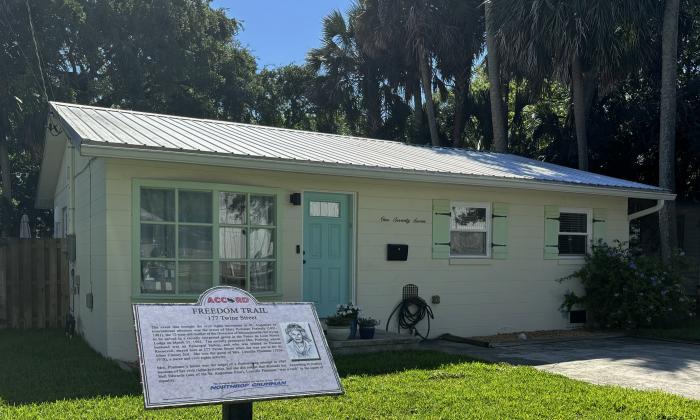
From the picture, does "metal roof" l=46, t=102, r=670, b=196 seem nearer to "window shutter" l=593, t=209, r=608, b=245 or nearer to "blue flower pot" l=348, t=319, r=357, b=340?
"window shutter" l=593, t=209, r=608, b=245

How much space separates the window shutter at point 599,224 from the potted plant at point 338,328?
19.7ft

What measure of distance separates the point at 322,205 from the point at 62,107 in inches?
175

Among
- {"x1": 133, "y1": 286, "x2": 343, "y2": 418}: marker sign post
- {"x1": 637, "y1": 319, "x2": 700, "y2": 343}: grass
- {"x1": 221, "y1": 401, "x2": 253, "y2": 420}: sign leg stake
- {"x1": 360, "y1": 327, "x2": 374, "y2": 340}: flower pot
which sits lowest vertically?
{"x1": 637, "y1": 319, "x2": 700, "y2": 343}: grass

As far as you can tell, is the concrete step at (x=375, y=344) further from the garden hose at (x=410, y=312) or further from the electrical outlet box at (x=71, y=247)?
the electrical outlet box at (x=71, y=247)

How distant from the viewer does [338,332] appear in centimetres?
898

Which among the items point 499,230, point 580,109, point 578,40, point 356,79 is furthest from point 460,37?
point 499,230

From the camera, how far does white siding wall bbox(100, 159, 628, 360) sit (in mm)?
8430

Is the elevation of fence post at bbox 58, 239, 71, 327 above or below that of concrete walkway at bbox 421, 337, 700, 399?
above

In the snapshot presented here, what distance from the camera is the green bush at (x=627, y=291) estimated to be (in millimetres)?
11859

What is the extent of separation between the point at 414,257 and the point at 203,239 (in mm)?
3601

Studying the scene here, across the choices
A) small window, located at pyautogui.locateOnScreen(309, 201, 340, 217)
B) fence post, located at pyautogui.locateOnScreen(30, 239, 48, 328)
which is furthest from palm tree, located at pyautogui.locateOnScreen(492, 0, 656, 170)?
fence post, located at pyautogui.locateOnScreen(30, 239, 48, 328)

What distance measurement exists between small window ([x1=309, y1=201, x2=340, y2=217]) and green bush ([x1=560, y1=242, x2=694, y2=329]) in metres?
4.94

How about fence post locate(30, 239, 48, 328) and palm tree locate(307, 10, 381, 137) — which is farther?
→ palm tree locate(307, 10, 381, 137)

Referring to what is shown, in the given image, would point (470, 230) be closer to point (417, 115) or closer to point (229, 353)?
point (229, 353)
